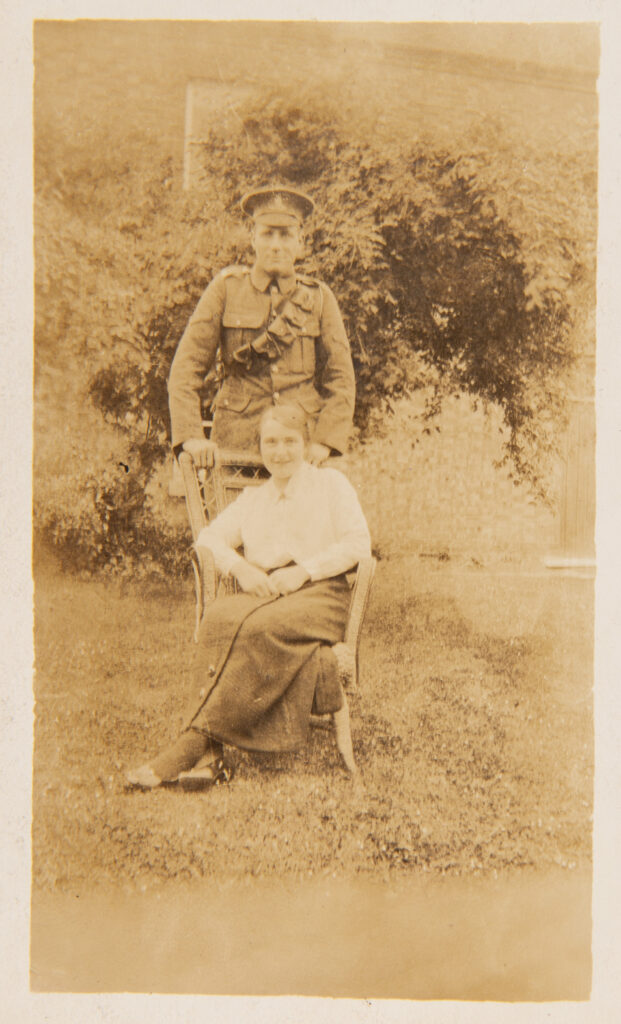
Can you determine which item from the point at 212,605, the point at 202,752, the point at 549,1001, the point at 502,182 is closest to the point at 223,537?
the point at 212,605

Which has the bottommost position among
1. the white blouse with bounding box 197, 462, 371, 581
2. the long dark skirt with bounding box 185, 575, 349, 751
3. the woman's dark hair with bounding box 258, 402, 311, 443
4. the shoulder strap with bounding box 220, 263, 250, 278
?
the long dark skirt with bounding box 185, 575, 349, 751

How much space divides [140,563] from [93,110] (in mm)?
1598

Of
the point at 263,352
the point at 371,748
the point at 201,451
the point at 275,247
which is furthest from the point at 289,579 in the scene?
the point at 275,247

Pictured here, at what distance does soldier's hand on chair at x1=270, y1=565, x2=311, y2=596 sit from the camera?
7.89ft

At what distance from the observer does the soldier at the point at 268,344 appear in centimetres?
254

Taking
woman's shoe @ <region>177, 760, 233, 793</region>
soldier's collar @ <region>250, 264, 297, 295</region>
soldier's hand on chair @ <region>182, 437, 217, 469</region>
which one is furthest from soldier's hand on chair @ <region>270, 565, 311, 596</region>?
soldier's collar @ <region>250, 264, 297, 295</region>

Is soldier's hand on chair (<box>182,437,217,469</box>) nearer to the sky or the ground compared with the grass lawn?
nearer to the sky

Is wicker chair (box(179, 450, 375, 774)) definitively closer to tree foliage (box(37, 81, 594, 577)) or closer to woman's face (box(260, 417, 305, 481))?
woman's face (box(260, 417, 305, 481))

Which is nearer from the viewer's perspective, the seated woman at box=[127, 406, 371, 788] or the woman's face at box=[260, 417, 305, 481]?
the seated woman at box=[127, 406, 371, 788]

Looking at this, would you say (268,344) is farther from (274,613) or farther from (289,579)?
(274,613)

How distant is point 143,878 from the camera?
8.00ft

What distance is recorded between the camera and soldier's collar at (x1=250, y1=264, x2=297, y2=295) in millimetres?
2553

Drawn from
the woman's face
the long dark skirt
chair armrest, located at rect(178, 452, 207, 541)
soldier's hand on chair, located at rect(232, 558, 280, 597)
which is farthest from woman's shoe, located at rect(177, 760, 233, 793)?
the woman's face

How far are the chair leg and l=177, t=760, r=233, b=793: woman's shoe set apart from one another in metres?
0.37
